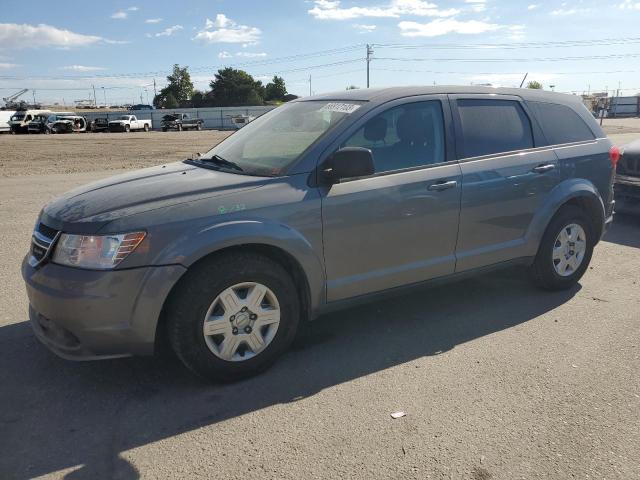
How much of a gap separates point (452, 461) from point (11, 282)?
4485 mm

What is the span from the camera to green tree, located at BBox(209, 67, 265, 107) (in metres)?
99.5

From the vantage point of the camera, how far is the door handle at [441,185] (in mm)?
4023

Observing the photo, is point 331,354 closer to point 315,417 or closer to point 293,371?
point 293,371

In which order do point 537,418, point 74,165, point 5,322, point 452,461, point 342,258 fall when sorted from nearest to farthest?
point 452,461 < point 537,418 < point 342,258 < point 5,322 < point 74,165

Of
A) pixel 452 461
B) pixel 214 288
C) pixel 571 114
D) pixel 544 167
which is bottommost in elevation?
pixel 452 461

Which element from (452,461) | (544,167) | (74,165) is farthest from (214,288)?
(74,165)

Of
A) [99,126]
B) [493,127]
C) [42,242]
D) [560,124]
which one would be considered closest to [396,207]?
[493,127]

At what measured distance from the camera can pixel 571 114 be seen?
5.13 metres

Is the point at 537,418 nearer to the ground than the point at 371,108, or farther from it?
nearer to the ground

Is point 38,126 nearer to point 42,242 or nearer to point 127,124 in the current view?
point 127,124

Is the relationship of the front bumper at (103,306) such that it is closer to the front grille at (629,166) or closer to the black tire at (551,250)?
the black tire at (551,250)

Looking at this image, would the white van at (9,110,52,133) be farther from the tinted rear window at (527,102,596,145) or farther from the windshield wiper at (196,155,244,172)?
the tinted rear window at (527,102,596,145)

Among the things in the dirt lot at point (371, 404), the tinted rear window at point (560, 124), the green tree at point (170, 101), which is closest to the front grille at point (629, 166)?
the tinted rear window at point (560, 124)

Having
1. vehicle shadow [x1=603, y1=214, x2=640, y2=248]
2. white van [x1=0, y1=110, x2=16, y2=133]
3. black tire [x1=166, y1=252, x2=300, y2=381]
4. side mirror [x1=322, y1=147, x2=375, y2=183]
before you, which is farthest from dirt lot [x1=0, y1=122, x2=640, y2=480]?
white van [x1=0, y1=110, x2=16, y2=133]
